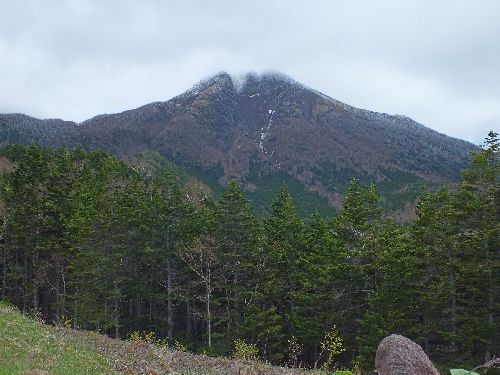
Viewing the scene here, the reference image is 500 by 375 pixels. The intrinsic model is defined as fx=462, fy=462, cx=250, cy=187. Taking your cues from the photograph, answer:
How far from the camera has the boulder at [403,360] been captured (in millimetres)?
10180

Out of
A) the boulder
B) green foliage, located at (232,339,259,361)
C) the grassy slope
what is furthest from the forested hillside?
the boulder

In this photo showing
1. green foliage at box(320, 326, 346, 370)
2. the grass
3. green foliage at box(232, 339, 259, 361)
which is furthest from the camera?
green foliage at box(232, 339, 259, 361)

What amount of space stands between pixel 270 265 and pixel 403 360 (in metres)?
30.1

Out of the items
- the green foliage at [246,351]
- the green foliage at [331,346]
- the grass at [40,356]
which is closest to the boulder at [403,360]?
the green foliage at [331,346]

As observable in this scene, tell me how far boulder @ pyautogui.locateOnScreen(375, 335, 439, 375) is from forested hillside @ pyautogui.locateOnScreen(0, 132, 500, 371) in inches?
592

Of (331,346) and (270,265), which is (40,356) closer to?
(331,346)

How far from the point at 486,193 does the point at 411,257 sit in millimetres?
6322

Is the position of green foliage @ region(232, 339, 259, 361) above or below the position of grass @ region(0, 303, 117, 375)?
below

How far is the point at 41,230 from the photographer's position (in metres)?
43.8

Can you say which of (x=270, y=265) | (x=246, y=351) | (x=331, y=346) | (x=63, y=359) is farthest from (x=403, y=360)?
(x=270, y=265)

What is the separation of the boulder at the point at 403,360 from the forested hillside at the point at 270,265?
15036 mm

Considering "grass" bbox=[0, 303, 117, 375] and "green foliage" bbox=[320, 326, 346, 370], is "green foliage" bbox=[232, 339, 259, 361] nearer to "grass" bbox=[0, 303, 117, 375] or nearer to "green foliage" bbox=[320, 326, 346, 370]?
"green foliage" bbox=[320, 326, 346, 370]

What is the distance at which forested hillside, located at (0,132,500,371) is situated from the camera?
2853 cm

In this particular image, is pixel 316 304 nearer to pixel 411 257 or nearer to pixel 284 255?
pixel 284 255
